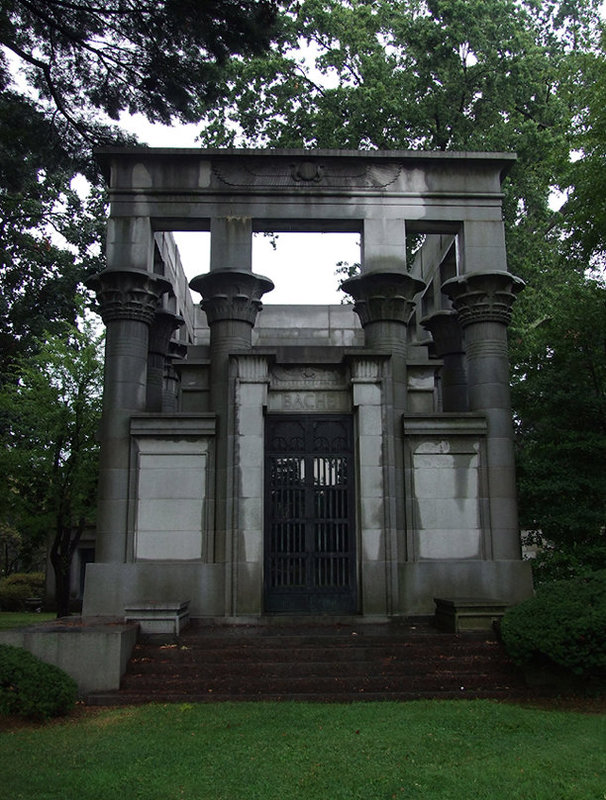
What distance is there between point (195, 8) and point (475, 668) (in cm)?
1057

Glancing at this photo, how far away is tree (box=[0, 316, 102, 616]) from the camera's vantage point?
72.6ft

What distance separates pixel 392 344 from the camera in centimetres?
1602

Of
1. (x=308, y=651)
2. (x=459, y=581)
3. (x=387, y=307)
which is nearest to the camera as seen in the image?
(x=308, y=651)

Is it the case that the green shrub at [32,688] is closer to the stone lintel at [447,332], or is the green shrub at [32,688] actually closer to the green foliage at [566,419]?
the green foliage at [566,419]

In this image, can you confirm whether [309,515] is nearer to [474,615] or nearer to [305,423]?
[305,423]

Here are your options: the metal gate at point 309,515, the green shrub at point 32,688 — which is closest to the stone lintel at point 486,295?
the metal gate at point 309,515

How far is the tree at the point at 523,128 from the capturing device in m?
16.0

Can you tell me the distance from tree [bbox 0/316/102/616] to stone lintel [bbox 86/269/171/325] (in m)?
7.47

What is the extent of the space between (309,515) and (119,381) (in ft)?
15.3

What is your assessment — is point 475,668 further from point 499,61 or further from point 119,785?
point 499,61

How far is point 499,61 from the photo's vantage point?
24.4 meters

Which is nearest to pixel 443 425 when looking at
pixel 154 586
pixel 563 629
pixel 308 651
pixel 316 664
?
pixel 308 651

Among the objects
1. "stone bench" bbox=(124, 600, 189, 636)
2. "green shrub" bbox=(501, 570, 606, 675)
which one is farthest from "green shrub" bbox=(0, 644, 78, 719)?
"green shrub" bbox=(501, 570, 606, 675)

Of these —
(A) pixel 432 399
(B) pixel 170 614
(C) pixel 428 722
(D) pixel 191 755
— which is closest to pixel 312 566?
(B) pixel 170 614
